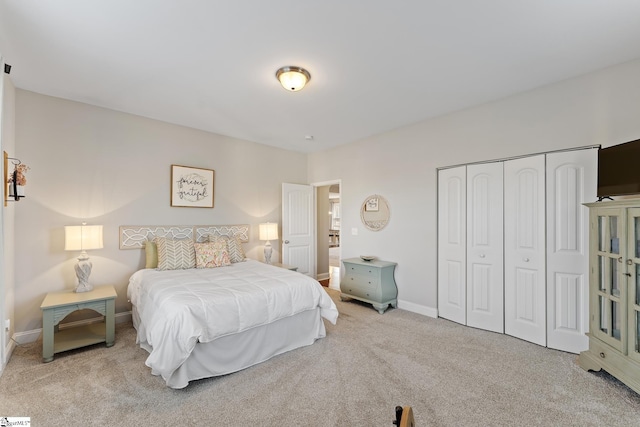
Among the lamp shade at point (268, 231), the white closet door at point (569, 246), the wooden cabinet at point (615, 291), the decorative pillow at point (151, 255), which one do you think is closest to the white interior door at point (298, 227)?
the lamp shade at point (268, 231)

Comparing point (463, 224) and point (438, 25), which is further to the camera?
point (463, 224)

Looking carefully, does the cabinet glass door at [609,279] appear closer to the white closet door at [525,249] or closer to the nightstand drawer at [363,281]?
the white closet door at [525,249]

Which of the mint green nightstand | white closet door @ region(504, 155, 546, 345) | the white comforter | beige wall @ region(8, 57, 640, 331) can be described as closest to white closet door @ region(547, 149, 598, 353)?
white closet door @ region(504, 155, 546, 345)

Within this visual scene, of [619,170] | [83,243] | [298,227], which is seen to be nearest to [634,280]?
[619,170]

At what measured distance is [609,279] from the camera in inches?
91.6

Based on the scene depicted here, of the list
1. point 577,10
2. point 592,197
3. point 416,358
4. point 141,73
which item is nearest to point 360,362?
point 416,358

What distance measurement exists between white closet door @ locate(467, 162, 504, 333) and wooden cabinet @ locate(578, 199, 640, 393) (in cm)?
86

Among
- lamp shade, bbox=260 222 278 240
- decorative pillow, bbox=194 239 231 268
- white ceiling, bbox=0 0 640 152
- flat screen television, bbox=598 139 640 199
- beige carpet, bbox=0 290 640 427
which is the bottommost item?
beige carpet, bbox=0 290 640 427

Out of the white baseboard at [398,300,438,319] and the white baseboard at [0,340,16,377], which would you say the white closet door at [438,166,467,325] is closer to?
the white baseboard at [398,300,438,319]

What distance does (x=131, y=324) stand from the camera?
3568 millimetres

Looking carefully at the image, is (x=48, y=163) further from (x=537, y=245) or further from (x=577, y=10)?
(x=537, y=245)

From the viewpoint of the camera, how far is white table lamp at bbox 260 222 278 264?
4750mm

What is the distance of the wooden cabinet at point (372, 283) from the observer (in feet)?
13.4

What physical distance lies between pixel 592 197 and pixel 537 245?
66 centimetres
